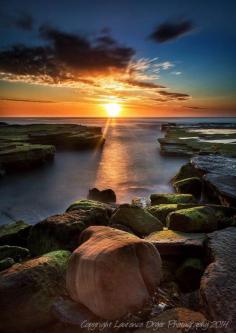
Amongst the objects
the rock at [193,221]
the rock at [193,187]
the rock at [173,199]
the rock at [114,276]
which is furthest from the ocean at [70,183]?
the rock at [114,276]

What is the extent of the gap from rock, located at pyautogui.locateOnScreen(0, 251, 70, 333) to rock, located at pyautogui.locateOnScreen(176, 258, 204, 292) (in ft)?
7.15

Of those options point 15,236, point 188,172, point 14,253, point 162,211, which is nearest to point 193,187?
point 188,172

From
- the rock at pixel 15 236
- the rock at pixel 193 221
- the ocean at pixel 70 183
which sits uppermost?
the rock at pixel 193 221

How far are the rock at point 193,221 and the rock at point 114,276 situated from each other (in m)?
2.21

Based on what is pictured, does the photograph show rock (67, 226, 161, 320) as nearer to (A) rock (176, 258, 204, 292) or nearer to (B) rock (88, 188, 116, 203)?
(A) rock (176, 258, 204, 292)

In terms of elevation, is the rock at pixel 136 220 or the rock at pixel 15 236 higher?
the rock at pixel 136 220

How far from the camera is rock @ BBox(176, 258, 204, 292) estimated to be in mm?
4859

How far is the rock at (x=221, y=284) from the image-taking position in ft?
11.6

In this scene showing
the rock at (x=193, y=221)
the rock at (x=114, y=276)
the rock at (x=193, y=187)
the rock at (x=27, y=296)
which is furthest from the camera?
the rock at (x=193, y=187)

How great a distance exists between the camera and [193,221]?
6430mm

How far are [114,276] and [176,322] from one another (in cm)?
108

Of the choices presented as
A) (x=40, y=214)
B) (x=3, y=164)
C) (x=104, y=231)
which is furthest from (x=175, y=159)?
(x=104, y=231)

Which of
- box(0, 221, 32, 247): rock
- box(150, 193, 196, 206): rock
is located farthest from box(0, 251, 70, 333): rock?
box(150, 193, 196, 206): rock

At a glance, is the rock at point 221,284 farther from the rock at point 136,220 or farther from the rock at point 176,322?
the rock at point 136,220
